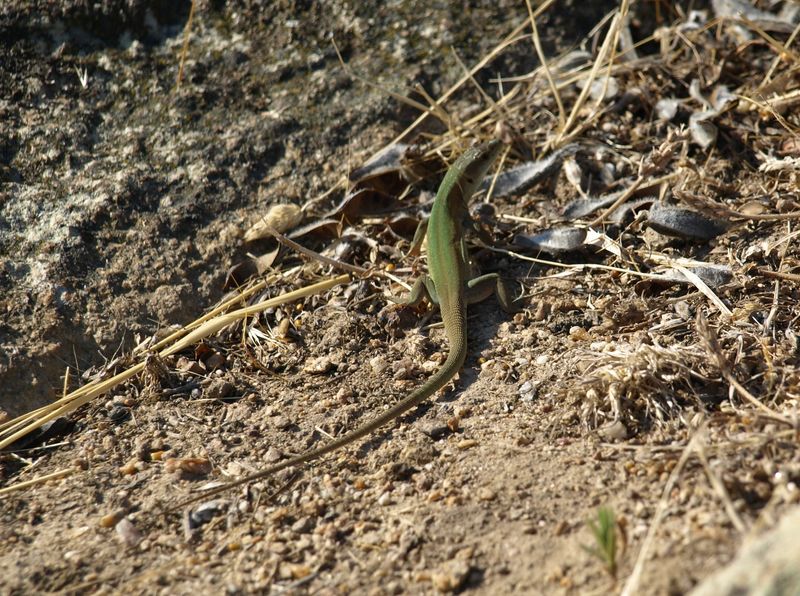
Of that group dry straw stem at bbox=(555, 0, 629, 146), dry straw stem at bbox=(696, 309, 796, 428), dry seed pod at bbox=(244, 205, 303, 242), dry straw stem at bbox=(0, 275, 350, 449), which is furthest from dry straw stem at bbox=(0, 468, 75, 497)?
dry straw stem at bbox=(555, 0, 629, 146)

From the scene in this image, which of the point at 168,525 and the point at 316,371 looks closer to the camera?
the point at 168,525

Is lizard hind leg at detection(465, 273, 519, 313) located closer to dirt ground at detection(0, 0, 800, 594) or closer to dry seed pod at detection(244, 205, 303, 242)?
dirt ground at detection(0, 0, 800, 594)

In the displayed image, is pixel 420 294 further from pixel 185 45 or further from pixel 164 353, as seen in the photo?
pixel 185 45

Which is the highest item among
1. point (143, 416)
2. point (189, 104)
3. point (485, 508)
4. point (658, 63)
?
point (189, 104)

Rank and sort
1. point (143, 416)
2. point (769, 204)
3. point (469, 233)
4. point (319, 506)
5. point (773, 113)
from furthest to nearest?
point (469, 233)
point (773, 113)
point (769, 204)
point (143, 416)
point (319, 506)

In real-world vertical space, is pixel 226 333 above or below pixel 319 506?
above

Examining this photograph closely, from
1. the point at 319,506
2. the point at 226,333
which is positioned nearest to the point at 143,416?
the point at 226,333

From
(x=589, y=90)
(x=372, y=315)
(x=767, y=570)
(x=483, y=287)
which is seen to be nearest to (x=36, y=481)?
(x=372, y=315)

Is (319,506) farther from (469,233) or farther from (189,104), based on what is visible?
(189,104)
